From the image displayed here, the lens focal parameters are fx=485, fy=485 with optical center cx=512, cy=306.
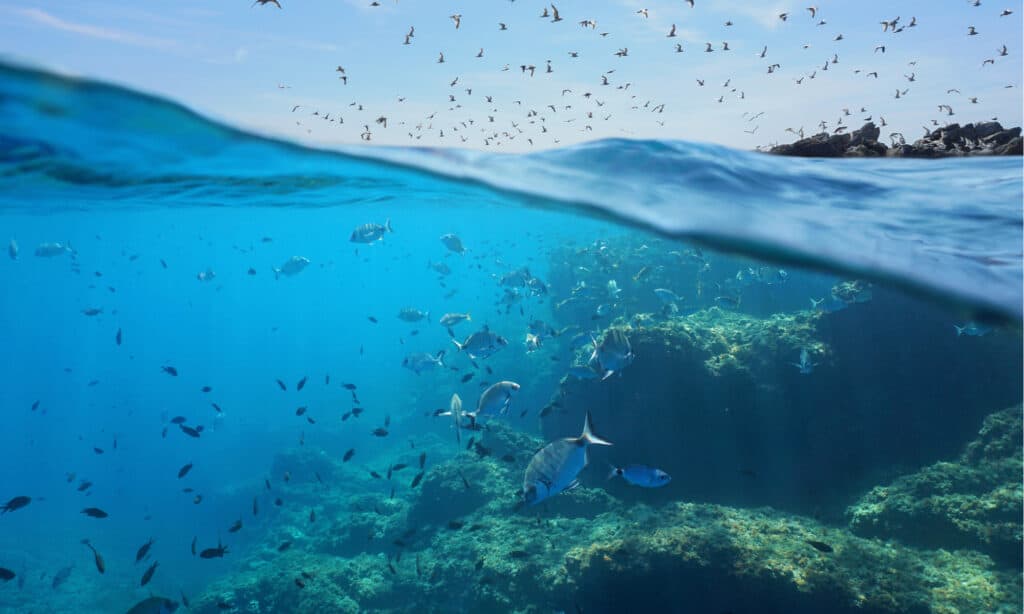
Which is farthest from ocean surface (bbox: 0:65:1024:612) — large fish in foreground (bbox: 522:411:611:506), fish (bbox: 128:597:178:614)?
large fish in foreground (bbox: 522:411:611:506)

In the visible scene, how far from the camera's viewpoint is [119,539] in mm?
24922

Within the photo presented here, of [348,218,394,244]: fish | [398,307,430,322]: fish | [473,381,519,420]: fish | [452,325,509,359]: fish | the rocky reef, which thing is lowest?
the rocky reef

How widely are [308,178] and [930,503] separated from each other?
49.4 ft

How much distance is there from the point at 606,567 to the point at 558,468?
12.5 feet

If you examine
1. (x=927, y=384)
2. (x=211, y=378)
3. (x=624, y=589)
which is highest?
(x=927, y=384)

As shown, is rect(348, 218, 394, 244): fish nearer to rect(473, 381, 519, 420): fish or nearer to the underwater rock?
rect(473, 381, 519, 420): fish

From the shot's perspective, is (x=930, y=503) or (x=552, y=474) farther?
(x=930, y=503)

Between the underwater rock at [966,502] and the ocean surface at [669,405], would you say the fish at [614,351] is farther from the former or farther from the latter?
the underwater rock at [966,502]

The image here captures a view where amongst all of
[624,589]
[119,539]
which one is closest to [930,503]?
[624,589]

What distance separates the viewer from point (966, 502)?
8742 mm

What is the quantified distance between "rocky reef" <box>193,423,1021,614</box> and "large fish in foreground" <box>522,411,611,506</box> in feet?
9.19

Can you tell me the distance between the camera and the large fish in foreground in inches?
227

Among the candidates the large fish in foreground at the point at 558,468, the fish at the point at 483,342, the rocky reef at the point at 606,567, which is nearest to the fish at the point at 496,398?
the rocky reef at the point at 606,567

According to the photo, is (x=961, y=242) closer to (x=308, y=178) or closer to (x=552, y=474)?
(x=552, y=474)
